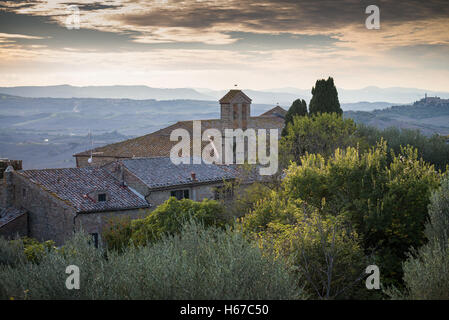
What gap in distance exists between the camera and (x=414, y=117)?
85.1 m

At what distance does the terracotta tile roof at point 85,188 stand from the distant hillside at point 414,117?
47601 millimetres

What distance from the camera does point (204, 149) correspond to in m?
36.7

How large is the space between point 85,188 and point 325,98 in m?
17.6

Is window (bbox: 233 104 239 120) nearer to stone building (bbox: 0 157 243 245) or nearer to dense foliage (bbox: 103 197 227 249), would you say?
stone building (bbox: 0 157 243 245)

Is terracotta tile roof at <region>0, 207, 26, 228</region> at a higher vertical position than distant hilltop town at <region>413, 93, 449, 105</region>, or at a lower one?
lower

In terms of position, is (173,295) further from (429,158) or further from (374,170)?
(429,158)

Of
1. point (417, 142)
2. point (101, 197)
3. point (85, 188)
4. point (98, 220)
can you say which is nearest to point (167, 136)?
point (85, 188)

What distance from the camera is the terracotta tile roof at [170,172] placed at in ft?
96.9

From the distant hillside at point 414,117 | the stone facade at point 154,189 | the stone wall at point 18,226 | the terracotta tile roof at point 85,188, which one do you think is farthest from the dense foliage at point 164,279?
the distant hillside at point 414,117

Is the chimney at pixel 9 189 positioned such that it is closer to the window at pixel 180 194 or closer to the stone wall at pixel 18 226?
the stone wall at pixel 18 226

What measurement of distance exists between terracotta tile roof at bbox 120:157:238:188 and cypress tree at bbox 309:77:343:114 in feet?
25.6

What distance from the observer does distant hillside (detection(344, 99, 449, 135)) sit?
7150cm

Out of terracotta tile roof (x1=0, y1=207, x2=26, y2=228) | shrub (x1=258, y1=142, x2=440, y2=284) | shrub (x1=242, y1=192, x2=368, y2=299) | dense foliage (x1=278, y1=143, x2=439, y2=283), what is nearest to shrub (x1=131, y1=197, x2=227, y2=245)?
shrub (x1=258, y1=142, x2=440, y2=284)

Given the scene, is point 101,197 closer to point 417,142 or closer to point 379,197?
point 379,197
